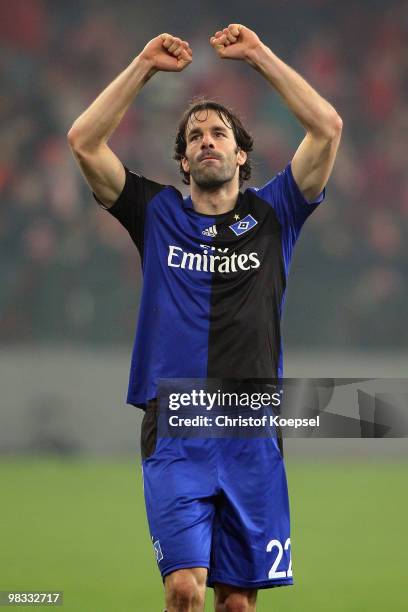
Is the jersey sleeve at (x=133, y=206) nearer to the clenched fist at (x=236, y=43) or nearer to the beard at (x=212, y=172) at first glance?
the beard at (x=212, y=172)

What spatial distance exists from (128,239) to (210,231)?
30.8 ft

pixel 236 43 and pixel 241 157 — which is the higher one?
pixel 236 43

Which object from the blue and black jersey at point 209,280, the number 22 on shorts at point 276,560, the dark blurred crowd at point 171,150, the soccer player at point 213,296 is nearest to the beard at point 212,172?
the soccer player at point 213,296

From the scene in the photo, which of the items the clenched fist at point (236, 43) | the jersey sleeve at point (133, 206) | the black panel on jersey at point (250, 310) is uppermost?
the clenched fist at point (236, 43)

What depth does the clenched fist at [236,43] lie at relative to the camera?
450cm

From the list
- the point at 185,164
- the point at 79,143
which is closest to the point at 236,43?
the point at 185,164

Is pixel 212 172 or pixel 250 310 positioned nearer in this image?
pixel 250 310

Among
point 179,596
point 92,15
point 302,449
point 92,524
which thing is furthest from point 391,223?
point 179,596

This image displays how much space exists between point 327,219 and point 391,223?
2.93 ft

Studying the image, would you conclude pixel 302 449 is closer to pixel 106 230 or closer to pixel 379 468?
pixel 379 468

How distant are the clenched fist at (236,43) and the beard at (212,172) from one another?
0.43 m

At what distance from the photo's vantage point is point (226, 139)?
4688 millimetres

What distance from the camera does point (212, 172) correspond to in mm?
4586

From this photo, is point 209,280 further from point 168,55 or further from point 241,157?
point 168,55
